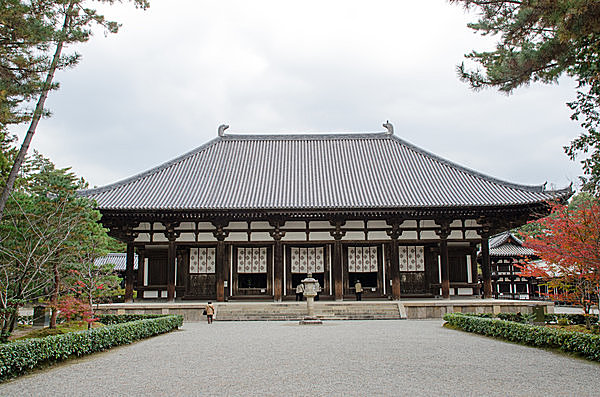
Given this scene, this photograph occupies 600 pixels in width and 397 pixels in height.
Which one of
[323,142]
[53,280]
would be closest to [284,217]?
[323,142]

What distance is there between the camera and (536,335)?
1012 centimetres

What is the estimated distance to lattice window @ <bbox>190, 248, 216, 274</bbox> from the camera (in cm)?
2098

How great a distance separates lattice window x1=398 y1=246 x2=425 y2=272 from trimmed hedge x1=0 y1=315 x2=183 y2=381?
1150cm

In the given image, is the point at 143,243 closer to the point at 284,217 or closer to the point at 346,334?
the point at 284,217

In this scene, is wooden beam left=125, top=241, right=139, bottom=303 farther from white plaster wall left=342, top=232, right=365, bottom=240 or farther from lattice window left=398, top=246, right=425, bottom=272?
lattice window left=398, top=246, right=425, bottom=272

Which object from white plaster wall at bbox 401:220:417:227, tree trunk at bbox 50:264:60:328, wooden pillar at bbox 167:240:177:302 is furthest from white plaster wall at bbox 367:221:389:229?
tree trunk at bbox 50:264:60:328

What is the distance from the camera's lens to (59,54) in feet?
37.9

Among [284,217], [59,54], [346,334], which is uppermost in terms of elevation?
[59,54]

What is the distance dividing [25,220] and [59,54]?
4078 millimetres

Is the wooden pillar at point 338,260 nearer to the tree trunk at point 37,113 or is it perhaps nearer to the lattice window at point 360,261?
the lattice window at point 360,261

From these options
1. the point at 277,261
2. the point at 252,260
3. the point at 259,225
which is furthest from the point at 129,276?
the point at 277,261

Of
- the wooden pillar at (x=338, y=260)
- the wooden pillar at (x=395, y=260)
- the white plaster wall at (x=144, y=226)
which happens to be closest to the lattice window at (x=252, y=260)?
the wooden pillar at (x=338, y=260)

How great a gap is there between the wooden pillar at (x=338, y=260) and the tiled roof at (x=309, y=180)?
1.20 metres

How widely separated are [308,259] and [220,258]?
389 cm
